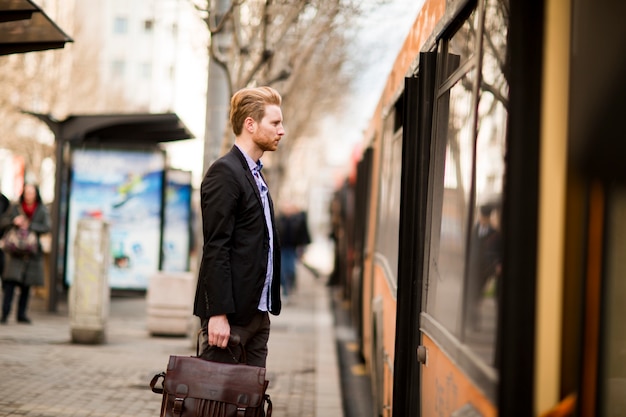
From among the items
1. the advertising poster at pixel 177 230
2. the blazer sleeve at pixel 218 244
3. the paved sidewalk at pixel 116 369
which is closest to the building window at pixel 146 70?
the advertising poster at pixel 177 230

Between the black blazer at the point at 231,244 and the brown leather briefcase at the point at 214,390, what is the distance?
229 millimetres

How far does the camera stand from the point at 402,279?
16.6 ft

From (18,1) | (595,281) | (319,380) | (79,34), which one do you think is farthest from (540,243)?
(79,34)

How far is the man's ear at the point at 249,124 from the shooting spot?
193 inches

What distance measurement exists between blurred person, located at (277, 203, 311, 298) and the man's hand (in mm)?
17951

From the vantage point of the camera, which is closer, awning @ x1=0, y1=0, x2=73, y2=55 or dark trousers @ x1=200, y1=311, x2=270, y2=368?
dark trousers @ x1=200, y1=311, x2=270, y2=368

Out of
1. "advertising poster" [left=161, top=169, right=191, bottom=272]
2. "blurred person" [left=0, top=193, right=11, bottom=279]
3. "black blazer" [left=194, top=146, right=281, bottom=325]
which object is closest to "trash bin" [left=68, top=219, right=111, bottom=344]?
"blurred person" [left=0, top=193, right=11, bottom=279]

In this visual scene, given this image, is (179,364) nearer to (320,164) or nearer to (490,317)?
(490,317)

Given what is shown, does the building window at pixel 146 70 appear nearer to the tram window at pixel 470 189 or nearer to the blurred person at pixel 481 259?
the tram window at pixel 470 189

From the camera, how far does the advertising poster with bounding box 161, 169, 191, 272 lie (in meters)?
19.3

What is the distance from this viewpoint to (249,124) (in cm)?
491

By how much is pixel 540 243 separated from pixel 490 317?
37 cm

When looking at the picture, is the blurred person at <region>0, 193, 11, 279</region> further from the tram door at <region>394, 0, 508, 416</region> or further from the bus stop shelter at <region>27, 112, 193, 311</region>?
the tram door at <region>394, 0, 508, 416</region>

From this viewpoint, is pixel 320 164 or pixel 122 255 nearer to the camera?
pixel 122 255
